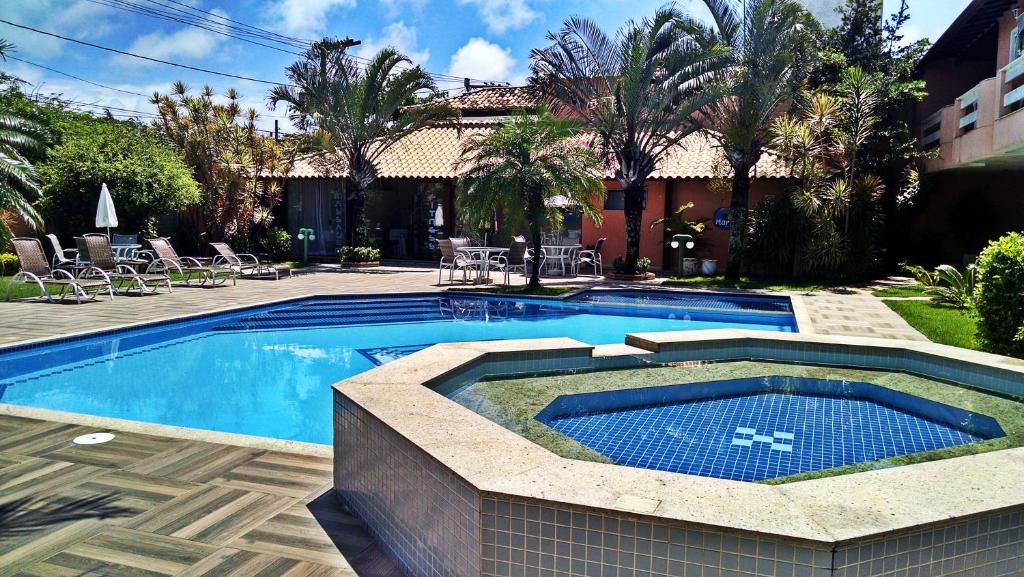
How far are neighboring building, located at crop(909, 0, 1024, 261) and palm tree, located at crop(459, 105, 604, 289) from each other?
25.7ft

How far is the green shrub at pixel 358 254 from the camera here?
20.2 metres

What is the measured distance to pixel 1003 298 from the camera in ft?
24.3

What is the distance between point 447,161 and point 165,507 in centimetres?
2076

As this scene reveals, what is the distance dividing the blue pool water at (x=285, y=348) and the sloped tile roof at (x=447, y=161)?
6140mm

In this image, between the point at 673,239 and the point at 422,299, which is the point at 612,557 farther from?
the point at 673,239

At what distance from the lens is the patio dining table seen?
18.0 meters

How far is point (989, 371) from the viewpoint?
548cm

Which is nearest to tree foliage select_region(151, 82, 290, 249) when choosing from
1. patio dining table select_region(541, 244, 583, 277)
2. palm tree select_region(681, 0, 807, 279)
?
patio dining table select_region(541, 244, 583, 277)

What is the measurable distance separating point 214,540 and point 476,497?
150 cm

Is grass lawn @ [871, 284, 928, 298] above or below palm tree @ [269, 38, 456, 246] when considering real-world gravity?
below

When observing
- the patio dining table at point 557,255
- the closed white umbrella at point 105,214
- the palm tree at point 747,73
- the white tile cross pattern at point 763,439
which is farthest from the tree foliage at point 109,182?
the white tile cross pattern at point 763,439

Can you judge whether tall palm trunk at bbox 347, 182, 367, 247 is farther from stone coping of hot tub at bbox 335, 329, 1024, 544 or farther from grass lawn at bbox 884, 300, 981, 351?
stone coping of hot tub at bbox 335, 329, 1024, 544

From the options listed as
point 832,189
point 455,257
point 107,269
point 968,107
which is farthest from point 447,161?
point 968,107

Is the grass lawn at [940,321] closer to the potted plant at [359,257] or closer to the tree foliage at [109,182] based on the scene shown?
the potted plant at [359,257]
